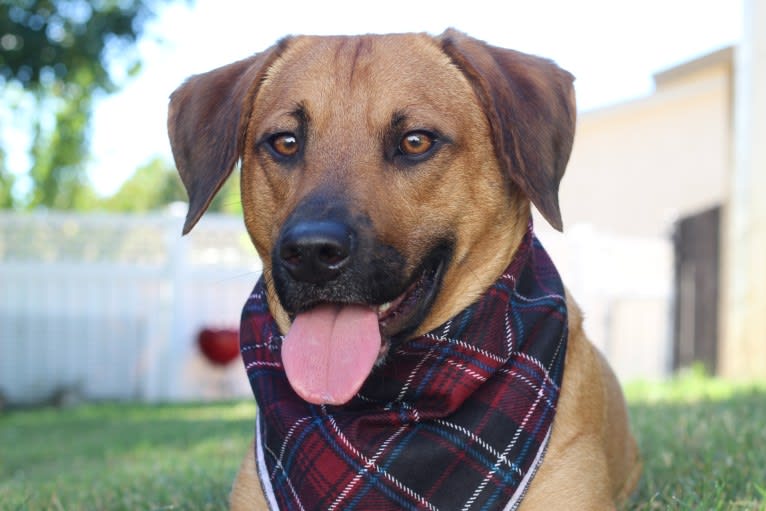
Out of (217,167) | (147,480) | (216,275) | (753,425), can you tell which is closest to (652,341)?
(216,275)

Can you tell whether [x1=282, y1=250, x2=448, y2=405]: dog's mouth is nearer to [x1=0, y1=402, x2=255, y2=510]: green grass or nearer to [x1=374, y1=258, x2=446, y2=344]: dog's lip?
[x1=374, y1=258, x2=446, y2=344]: dog's lip

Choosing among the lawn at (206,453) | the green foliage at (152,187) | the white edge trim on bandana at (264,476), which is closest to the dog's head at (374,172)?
the white edge trim on bandana at (264,476)

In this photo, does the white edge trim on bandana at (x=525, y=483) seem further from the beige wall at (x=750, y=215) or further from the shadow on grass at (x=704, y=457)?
the beige wall at (x=750, y=215)

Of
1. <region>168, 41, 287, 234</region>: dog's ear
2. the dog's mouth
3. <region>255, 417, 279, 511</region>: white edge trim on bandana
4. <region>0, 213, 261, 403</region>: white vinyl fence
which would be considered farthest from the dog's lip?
<region>0, 213, 261, 403</region>: white vinyl fence

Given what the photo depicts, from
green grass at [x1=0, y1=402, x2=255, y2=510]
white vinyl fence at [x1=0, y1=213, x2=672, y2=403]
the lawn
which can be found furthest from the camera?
white vinyl fence at [x1=0, y1=213, x2=672, y2=403]

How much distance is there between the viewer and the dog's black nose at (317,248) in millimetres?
2672

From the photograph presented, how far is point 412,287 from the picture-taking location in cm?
296

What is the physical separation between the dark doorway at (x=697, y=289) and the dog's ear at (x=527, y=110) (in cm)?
864

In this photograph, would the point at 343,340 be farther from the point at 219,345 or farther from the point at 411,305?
the point at 219,345

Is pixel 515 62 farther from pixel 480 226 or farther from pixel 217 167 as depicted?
pixel 217 167

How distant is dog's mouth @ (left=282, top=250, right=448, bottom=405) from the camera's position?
2.81 meters

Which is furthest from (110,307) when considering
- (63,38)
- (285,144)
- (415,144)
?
(415,144)

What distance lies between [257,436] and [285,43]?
139cm

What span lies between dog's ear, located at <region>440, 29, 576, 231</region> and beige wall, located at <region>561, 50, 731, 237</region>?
15776 millimetres
